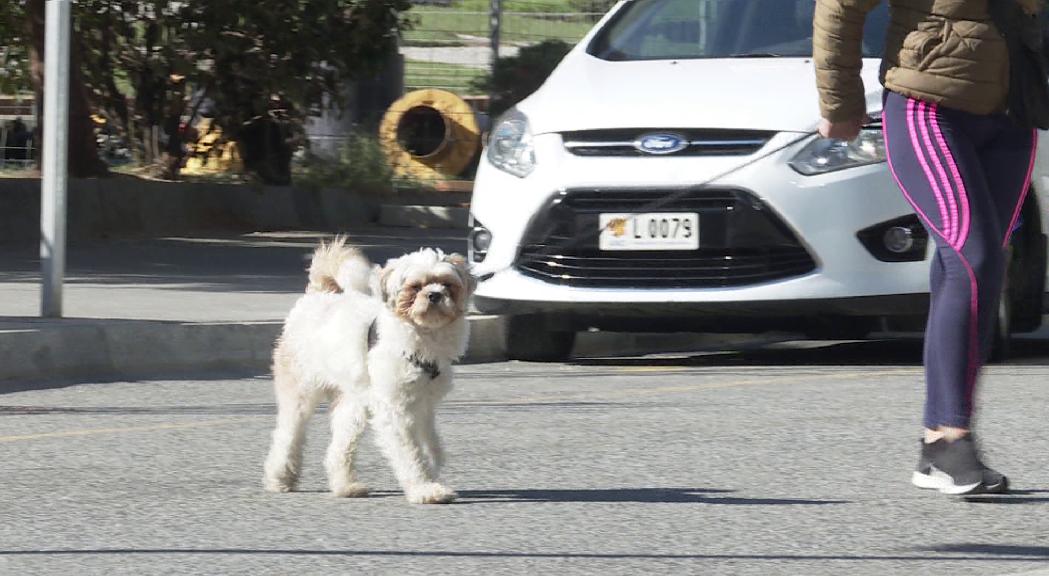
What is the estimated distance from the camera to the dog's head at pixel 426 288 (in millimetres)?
5285

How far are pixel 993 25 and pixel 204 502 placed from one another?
2497mm

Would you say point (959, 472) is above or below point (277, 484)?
above

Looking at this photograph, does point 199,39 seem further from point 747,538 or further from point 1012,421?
point 747,538

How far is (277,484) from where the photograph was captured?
5.65 m

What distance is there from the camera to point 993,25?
5.33 m

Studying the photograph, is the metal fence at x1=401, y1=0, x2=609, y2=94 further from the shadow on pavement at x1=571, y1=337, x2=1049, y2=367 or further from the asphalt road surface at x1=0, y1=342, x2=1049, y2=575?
the asphalt road surface at x1=0, y1=342, x2=1049, y2=575

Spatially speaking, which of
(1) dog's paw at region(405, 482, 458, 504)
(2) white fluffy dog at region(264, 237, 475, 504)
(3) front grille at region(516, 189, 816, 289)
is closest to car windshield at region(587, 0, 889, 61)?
(3) front grille at region(516, 189, 816, 289)

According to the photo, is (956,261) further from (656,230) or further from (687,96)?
(687,96)

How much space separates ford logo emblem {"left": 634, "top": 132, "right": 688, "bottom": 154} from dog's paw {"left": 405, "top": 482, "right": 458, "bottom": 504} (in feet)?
A: 10.6

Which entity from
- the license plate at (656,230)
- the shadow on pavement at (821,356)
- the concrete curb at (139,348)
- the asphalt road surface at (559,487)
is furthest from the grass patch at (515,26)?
the asphalt road surface at (559,487)

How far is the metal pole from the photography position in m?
8.98

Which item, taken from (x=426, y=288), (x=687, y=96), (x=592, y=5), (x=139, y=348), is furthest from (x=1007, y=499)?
(x=592, y=5)

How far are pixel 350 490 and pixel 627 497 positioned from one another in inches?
30.4

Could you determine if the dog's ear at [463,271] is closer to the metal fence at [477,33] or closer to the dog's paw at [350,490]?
the dog's paw at [350,490]
